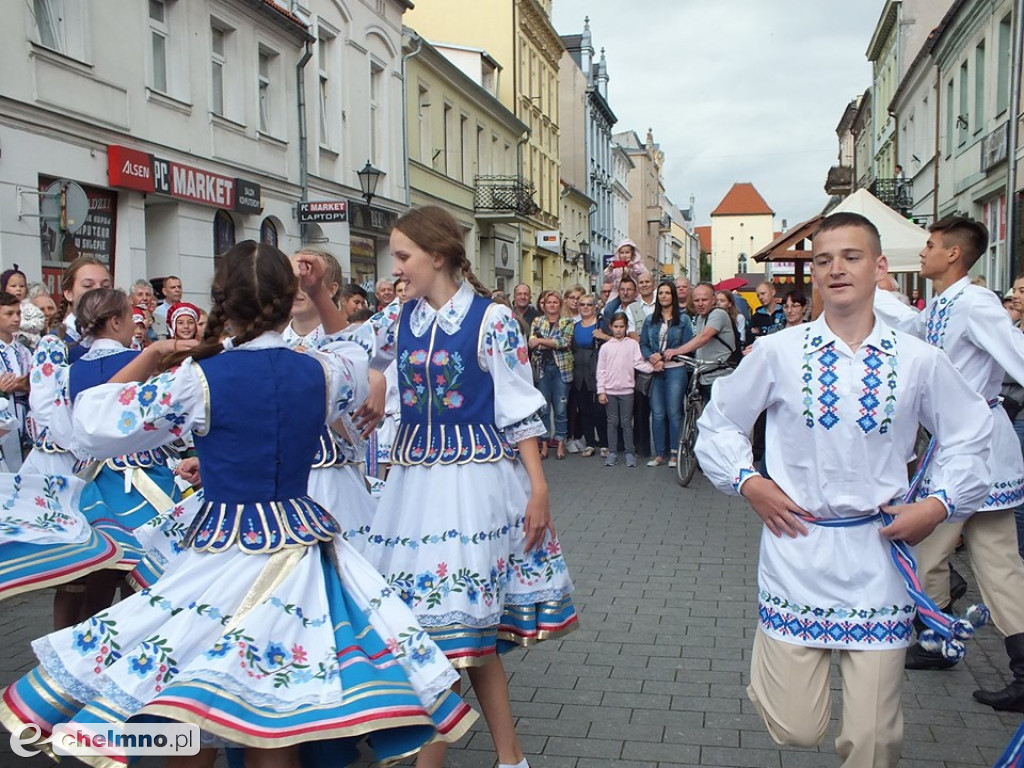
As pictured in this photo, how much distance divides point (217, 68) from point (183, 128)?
2.13 m

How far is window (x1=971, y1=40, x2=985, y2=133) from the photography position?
22.1 m

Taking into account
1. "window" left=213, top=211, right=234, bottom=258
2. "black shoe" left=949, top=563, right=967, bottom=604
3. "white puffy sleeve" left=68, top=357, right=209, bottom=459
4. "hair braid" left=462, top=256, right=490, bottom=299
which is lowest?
"black shoe" left=949, top=563, right=967, bottom=604

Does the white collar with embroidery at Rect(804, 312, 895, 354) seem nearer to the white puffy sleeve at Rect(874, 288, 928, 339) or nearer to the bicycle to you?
the white puffy sleeve at Rect(874, 288, 928, 339)

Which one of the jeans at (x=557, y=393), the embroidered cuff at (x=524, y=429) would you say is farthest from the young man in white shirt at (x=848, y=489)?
the jeans at (x=557, y=393)

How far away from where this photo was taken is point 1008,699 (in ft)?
14.6

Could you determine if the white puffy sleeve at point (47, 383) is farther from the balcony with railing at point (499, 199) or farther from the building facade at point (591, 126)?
the building facade at point (591, 126)

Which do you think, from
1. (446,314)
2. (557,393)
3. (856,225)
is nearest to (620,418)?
(557,393)

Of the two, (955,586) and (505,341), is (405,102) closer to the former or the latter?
(955,586)

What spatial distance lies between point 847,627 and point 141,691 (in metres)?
2.00

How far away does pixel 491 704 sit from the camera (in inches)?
144

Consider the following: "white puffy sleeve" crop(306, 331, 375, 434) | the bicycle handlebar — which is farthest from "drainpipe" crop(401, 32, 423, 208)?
"white puffy sleeve" crop(306, 331, 375, 434)

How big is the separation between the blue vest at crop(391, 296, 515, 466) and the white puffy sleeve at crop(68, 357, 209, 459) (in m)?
0.99

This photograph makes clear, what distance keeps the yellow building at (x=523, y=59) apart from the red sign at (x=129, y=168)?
1926cm

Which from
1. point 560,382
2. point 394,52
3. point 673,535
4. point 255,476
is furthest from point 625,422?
point 394,52
